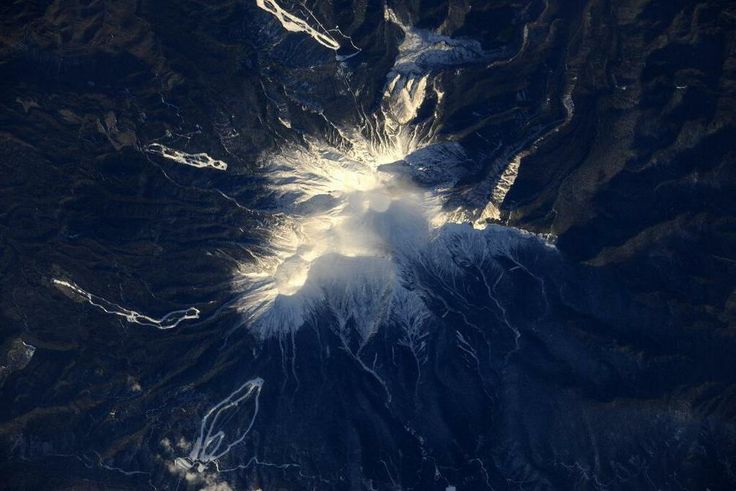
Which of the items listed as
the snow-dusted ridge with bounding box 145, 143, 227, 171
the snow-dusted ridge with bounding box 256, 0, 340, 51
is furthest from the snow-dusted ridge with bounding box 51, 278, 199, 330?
the snow-dusted ridge with bounding box 256, 0, 340, 51

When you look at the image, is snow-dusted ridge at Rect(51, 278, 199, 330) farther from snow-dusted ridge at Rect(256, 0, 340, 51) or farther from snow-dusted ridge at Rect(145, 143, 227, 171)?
snow-dusted ridge at Rect(256, 0, 340, 51)

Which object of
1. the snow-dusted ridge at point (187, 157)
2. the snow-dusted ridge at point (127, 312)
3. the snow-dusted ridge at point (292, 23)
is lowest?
the snow-dusted ridge at point (127, 312)

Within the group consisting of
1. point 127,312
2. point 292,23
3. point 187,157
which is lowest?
point 127,312

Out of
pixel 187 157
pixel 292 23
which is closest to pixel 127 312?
pixel 187 157

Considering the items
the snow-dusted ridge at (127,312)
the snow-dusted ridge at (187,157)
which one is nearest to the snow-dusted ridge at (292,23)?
the snow-dusted ridge at (187,157)

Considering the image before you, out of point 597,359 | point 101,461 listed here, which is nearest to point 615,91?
point 597,359

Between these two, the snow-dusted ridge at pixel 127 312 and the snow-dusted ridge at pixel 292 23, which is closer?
the snow-dusted ridge at pixel 292 23

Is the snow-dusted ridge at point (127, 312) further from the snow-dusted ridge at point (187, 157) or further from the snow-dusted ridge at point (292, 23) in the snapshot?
the snow-dusted ridge at point (292, 23)

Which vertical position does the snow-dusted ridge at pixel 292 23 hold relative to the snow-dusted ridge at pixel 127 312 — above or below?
above

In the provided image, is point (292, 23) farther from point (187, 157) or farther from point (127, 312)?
point (127, 312)

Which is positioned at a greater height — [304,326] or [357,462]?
[304,326]

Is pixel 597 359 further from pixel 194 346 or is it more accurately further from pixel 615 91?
pixel 194 346
